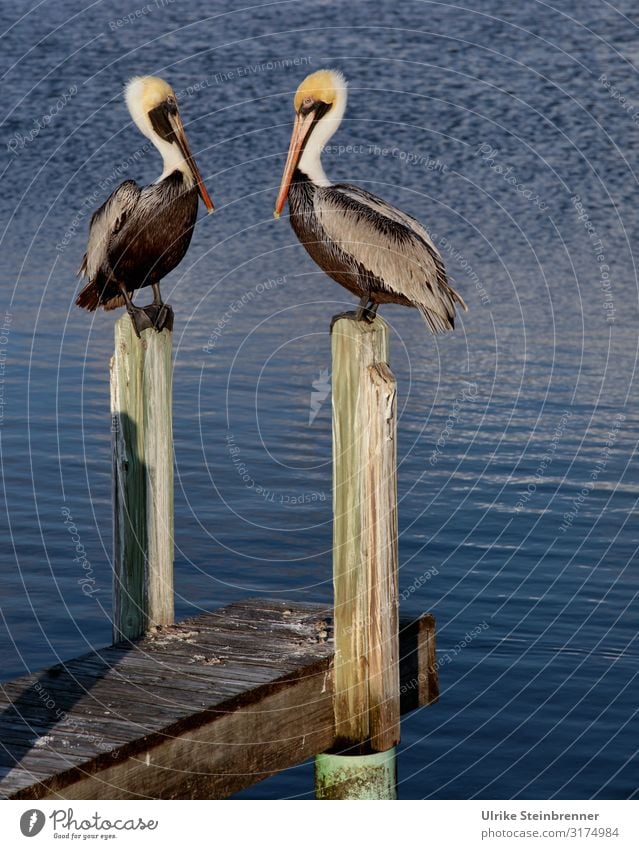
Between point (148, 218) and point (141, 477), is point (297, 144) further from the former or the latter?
point (141, 477)

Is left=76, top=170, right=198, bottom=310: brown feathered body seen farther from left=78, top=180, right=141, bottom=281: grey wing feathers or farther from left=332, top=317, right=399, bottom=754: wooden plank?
left=332, top=317, right=399, bottom=754: wooden plank

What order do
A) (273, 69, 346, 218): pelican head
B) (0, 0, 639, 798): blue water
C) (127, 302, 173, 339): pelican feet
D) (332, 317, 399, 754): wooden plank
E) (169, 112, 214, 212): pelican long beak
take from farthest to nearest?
(0, 0, 639, 798): blue water < (169, 112, 214, 212): pelican long beak < (273, 69, 346, 218): pelican head < (127, 302, 173, 339): pelican feet < (332, 317, 399, 754): wooden plank

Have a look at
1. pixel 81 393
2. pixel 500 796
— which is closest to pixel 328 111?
pixel 500 796

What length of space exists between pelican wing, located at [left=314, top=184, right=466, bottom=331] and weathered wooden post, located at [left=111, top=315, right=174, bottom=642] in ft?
3.66

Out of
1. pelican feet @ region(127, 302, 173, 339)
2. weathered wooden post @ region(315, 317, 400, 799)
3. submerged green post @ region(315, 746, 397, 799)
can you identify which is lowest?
submerged green post @ region(315, 746, 397, 799)

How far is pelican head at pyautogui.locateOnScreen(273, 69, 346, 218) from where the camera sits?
7996mm

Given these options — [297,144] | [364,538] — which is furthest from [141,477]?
[297,144]

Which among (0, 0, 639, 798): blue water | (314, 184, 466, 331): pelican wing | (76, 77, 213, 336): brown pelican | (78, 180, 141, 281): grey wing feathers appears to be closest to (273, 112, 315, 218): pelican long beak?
(314, 184, 466, 331): pelican wing

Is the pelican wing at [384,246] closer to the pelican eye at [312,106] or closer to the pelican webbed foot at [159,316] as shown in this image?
the pelican eye at [312,106]

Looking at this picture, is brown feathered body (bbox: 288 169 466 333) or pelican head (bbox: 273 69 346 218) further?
pelican head (bbox: 273 69 346 218)

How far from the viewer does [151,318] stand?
24.4 feet

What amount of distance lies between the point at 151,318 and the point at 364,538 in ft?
5.06

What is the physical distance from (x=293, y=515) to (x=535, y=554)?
219cm

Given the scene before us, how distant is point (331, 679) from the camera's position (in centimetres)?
739
